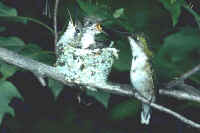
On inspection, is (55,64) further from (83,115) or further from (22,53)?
(83,115)

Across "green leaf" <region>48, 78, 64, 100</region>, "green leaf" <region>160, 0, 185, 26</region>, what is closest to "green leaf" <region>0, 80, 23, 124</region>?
"green leaf" <region>48, 78, 64, 100</region>

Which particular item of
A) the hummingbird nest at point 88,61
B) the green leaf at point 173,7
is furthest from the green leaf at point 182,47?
the hummingbird nest at point 88,61

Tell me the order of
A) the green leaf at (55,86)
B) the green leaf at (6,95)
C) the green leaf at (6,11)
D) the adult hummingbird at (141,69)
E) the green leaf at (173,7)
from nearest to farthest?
the green leaf at (173,7) < the adult hummingbird at (141,69) < the green leaf at (6,95) < the green leaf at (55,86) < the green leaf at (6,11)

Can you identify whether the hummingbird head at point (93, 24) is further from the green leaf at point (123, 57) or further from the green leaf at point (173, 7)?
the green leaf at point (173, 7)

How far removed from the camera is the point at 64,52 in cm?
369

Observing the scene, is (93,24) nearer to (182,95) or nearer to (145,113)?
(145,113)

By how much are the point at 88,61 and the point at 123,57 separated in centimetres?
43

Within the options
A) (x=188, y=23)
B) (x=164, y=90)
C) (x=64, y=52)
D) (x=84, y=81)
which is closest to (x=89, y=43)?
(x=64, y=52)

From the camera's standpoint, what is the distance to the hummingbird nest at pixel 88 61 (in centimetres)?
351

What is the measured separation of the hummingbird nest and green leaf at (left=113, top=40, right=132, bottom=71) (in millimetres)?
113

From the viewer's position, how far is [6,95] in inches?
128

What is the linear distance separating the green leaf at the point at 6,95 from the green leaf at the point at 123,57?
2.33 ft

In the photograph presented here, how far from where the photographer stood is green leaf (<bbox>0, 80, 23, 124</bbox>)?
3217 mm

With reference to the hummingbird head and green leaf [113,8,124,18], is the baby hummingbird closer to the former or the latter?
the hummingbird head
